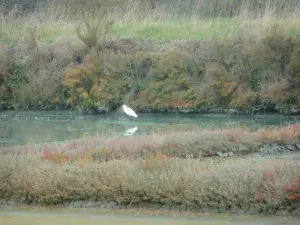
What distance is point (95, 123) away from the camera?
28797 mm

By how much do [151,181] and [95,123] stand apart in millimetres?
14744

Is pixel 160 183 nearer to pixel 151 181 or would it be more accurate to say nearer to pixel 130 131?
pixel 151 181

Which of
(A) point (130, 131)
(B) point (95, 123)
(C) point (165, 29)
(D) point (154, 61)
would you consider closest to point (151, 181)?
(A) point (130, 131)

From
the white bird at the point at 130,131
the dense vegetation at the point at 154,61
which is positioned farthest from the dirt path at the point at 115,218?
→ the dense vegetation at the point at 154,61

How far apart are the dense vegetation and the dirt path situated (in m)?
15.8

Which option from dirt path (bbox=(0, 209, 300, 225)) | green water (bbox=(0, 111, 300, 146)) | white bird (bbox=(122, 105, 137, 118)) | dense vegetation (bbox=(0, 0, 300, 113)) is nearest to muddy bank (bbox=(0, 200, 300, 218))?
dirt path (bbox=(0, 209, 300, 225))

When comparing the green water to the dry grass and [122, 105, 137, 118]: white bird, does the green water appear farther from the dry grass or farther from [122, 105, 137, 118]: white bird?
the dry grass

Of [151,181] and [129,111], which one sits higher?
[151,181]

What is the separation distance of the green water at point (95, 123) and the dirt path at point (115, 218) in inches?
348

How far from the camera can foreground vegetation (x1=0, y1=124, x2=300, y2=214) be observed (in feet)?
44.2

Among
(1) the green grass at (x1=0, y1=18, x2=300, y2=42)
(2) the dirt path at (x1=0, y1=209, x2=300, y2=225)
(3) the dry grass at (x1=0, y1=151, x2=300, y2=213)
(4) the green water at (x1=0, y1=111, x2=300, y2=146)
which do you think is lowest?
(4) the green water at (x1=0, y1=111, x2=300, y2=146)

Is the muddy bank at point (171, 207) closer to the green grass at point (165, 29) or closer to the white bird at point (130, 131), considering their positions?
the white bird at point (130, 131)

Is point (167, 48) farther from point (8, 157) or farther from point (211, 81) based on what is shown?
point (8, 157)

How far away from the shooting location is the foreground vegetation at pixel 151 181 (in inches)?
530
